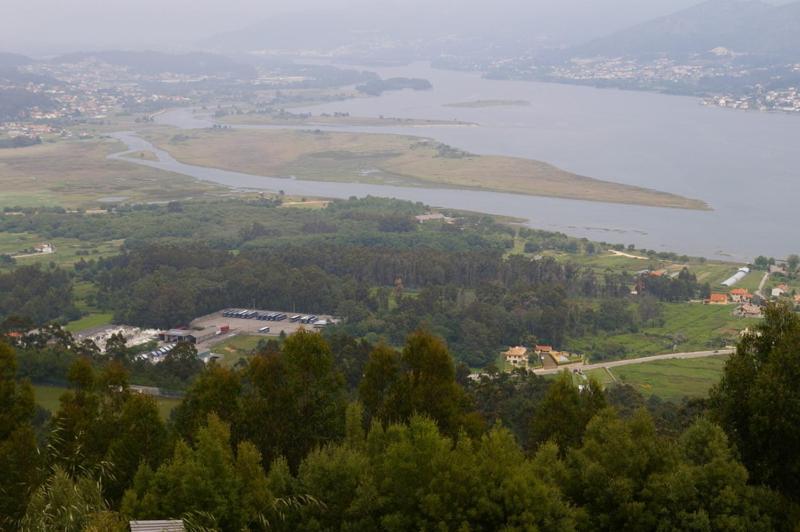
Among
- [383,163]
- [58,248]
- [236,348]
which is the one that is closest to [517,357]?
[236,348]

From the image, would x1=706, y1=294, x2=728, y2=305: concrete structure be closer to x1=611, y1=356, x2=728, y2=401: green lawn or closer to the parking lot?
x1=611, y1=356, x2=728, y2=401: green lawn

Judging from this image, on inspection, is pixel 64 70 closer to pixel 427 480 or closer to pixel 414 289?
pixel 414 289

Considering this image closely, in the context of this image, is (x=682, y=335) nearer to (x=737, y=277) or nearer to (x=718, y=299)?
(x=718, y=299)

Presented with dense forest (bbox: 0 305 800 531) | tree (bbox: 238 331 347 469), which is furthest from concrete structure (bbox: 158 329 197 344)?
tree (bbox: 238 331 347 469)

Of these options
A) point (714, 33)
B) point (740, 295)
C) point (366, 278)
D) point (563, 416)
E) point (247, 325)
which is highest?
point (714, 33)

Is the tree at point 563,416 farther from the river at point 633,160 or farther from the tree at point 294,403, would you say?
the river at point 633,160

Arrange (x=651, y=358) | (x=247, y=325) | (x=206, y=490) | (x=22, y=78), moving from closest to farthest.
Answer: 1. (x=206, y=490)
2. (x=651, y=358)
3. (x=247, y=325)
4. (x=22, y=78)
